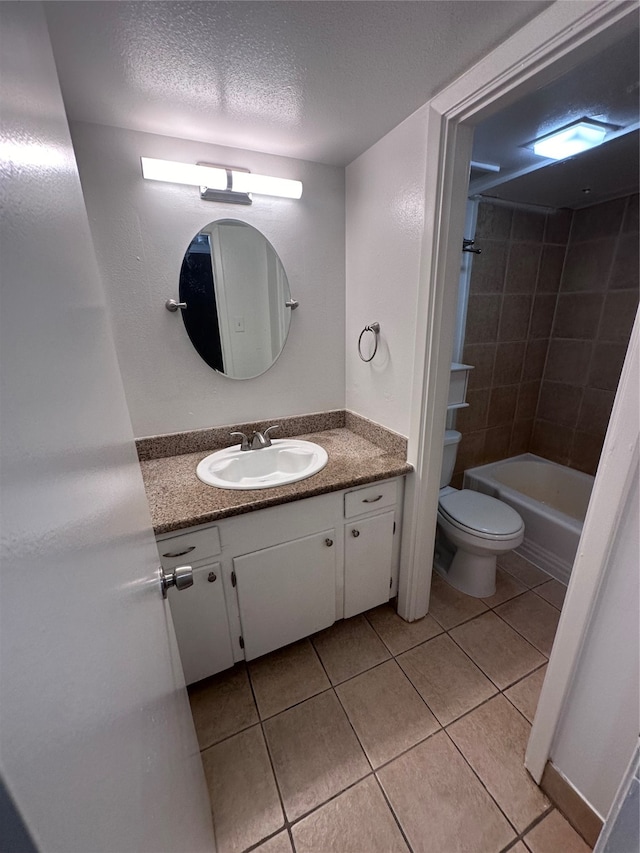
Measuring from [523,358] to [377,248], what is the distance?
63.4 inches

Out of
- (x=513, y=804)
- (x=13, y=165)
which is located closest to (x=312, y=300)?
(x=13, y=165)

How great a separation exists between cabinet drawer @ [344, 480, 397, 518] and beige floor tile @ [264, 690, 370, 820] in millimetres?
718

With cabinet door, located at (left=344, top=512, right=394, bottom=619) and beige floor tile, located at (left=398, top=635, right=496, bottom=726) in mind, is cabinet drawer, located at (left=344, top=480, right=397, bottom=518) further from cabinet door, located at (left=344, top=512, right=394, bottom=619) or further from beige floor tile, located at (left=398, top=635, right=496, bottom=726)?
beige floor tile, located at (left=398, top=635, right=496, bottom=726)

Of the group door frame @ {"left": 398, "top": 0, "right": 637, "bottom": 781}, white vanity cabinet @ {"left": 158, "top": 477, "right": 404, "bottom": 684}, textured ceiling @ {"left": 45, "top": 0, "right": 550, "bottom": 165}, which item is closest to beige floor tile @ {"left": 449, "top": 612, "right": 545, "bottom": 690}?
door frame @ {"left": 398, "top": 0, "right": 637, "bottom": 781}

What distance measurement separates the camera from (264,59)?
2.96ft

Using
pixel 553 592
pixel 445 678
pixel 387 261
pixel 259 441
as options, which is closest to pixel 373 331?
pixel 387 261

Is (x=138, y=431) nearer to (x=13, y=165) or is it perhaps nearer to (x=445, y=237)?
(x=13, y=165)

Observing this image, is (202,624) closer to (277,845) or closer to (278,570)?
(278,570)

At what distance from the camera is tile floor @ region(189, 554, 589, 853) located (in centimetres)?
98

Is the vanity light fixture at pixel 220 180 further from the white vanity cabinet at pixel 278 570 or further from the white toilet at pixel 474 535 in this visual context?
the white toilet at pixel 474 535

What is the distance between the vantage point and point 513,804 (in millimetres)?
1025

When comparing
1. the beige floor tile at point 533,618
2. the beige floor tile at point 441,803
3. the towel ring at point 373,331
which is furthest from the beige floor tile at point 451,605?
the towel ring at point 373,331

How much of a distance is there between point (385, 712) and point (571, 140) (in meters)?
2.31

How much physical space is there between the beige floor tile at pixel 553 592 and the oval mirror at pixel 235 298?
1866mm
